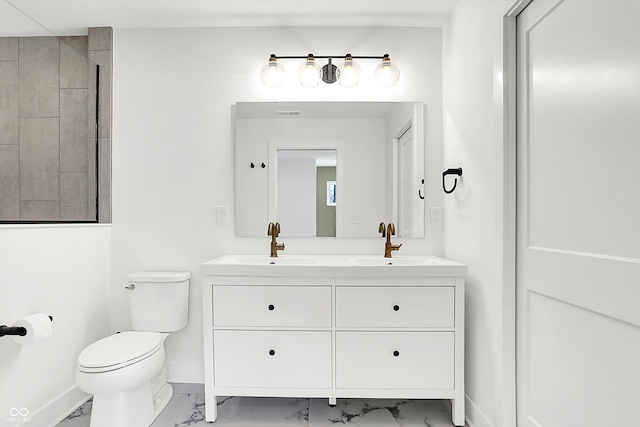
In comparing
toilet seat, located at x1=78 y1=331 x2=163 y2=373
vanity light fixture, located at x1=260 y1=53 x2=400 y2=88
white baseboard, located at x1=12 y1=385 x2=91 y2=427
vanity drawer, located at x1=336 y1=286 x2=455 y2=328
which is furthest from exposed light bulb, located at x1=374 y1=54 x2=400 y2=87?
white baseboard, located at x1=12 y1=385 x2=91 y2=427

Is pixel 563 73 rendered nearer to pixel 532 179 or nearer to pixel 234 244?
pixel 532 179

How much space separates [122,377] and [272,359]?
0.70m

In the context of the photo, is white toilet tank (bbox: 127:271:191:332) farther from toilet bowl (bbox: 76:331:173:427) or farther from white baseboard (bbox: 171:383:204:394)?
white baseboard (bbox: 171:383:204:394)

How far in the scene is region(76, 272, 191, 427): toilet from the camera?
5.37 ft

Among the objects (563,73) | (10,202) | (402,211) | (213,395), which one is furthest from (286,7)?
(213,395)

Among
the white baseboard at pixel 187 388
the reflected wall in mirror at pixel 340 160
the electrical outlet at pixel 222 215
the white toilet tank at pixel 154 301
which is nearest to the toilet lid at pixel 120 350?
the white toilet tank at pixel 154 301

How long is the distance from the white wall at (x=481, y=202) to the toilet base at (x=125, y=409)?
5.61 ft

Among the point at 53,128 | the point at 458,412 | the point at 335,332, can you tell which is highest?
the point at 53,128

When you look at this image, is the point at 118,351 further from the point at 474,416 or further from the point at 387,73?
the point at 387,73

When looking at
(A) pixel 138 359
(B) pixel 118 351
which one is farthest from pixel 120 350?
(A) pixel 138 359

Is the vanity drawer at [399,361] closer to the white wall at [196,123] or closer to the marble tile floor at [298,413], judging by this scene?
the marble tile floor at [298,413]

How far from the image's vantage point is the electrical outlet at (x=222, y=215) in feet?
7.75

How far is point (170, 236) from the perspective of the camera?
93.7 inches

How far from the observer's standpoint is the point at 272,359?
6.12ft
